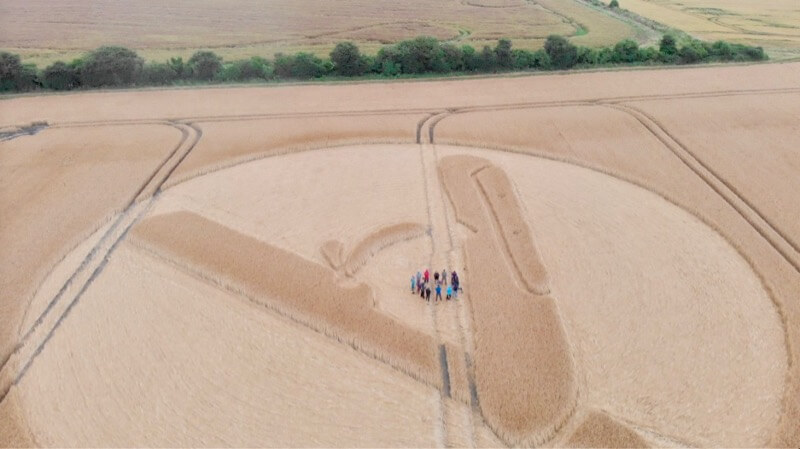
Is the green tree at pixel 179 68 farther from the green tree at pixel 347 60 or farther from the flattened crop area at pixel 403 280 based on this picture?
the green tree at pixel 347 60

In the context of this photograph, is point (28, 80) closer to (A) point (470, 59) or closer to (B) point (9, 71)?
(B) point (9, 71)

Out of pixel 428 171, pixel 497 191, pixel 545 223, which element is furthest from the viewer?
pixel 428 171

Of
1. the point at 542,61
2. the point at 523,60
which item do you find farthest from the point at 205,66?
the point at 542,61

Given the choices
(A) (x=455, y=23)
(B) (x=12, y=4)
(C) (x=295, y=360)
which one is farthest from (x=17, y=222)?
(B) (x=12, y=4)

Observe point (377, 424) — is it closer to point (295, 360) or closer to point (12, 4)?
point (295, 360)

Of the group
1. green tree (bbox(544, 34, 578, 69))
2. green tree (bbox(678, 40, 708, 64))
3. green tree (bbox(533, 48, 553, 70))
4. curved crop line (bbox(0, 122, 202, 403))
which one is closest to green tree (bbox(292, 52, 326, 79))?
curved crop line (bbox(0, 122, 202, 403))
